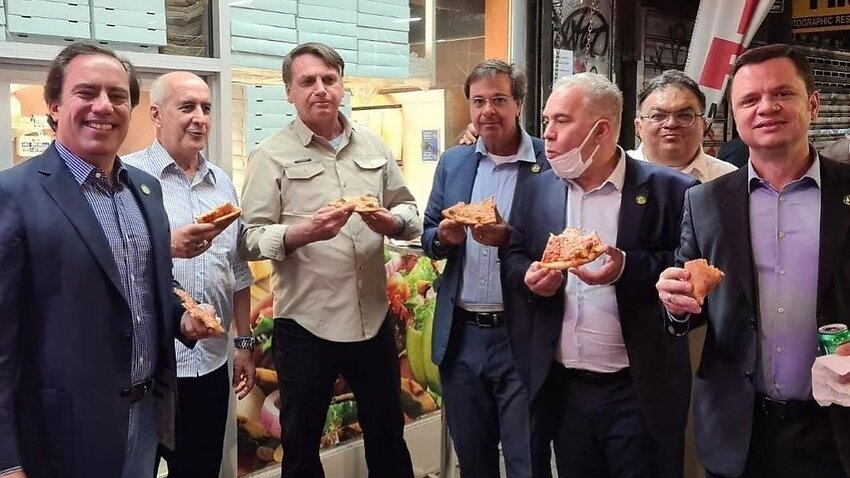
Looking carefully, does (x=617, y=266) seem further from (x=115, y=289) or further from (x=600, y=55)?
(x=600, y=55)

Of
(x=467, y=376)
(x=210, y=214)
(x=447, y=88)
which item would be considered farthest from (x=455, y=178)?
(x=447, y=88)

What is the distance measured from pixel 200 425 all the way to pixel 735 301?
6.64 feet

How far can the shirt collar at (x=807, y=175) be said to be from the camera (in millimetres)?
2137

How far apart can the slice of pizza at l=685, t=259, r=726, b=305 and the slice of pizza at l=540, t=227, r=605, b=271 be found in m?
0.31

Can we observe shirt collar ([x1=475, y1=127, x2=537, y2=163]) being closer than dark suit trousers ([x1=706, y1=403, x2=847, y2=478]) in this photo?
No

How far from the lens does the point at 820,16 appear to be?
667cm

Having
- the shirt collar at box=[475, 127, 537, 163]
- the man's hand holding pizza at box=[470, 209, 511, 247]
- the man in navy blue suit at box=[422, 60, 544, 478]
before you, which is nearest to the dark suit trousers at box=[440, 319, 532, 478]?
the man in navy blue suit at box=[422, 60, 544, 478]

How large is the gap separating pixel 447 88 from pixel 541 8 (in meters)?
0.88

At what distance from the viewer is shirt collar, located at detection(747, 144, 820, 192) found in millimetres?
2137

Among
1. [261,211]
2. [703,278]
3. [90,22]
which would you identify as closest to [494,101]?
[261,211]

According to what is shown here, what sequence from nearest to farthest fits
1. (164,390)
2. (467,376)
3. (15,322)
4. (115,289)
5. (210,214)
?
1. (15,322)
2. (115,289)
3. (164,390)
4. (210,214)
5. (467,376)

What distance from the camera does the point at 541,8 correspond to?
5.08 meters

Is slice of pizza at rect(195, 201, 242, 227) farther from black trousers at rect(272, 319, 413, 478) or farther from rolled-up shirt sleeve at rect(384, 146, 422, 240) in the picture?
rolled-up shirt sleeve at rect(384, 146, 422, 240)

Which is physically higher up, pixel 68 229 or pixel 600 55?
pixel 600 55
